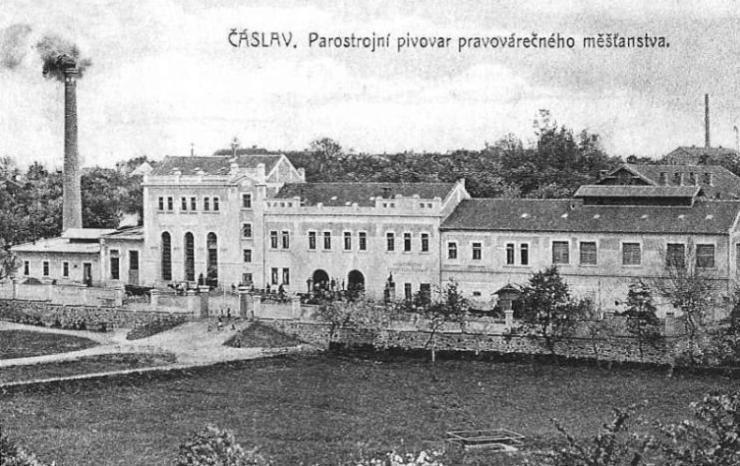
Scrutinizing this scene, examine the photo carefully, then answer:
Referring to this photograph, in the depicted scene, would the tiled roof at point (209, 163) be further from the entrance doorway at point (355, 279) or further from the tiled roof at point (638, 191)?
the tiled roof at point (638, 191)

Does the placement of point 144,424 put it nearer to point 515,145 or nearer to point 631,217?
point 631,217

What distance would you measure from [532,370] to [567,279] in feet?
20.6

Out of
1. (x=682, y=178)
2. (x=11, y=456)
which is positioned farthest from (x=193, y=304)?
(x=11, y=456)

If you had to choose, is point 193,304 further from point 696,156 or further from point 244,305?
point 696,156

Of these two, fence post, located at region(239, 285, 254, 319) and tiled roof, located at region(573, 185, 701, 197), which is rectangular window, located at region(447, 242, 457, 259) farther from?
fence post, located at region(239, 285, 254, 319)

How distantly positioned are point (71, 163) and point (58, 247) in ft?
12.4

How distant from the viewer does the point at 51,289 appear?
34.1m

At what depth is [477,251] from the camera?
3312 cm

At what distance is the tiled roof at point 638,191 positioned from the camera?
103 feet

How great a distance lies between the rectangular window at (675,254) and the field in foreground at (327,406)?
5.13 m

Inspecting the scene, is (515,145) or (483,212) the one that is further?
(515,145)

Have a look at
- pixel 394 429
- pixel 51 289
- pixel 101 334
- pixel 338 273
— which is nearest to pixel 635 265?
pixel 338 273

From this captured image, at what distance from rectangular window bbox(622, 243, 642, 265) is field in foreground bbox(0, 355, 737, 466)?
6.03m

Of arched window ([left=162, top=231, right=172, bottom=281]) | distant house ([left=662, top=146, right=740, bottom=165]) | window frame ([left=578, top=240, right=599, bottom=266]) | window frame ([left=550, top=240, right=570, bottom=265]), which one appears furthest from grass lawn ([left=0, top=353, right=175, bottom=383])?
distant house ([left=662, top=146, right=740, bottom=165])
